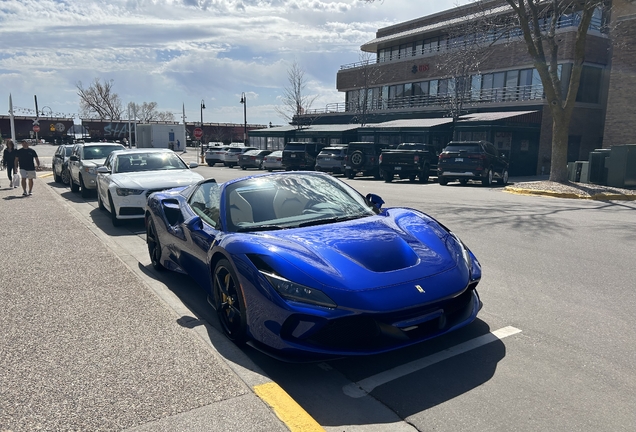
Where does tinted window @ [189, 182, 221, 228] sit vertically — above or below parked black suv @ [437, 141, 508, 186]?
above

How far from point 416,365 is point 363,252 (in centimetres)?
88

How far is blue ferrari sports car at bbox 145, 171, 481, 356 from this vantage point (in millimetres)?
3467

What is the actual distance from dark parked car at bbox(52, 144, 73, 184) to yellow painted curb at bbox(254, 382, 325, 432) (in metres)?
17.4

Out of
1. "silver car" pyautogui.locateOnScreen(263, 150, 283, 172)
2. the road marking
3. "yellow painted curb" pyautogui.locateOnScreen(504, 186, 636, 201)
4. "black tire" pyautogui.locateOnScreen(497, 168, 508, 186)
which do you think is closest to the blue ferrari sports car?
the road marking

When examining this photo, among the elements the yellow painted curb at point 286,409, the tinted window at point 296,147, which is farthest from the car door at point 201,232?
the tinted window at point 296,147

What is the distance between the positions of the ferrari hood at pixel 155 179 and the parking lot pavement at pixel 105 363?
3.53 meters

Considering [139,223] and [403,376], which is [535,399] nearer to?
[403,376]

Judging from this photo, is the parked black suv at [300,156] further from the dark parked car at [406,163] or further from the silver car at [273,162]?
the dark parked car at [406,163]

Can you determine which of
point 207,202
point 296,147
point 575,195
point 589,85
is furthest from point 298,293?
point 589,85

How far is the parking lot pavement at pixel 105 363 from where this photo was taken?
3023 millimetres

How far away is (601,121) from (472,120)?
10117mm

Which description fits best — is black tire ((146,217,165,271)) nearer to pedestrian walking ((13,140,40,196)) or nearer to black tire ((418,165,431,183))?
pedestrian walking ((13,140,40,196))

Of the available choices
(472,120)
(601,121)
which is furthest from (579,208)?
(601,121)

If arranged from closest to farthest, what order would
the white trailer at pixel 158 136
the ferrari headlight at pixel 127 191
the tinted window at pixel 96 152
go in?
the ferrari headlight at pixel 127 191
the tinted window at pixel 96 152
the white trailer at pixel 158 136
